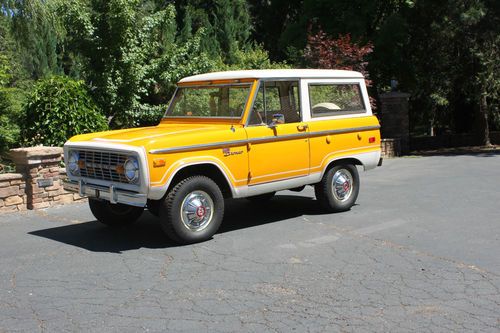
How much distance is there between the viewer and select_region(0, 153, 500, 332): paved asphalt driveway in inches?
183

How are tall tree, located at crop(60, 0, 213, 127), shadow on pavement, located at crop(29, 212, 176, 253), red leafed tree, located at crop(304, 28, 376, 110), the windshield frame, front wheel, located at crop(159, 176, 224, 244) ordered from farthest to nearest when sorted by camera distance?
red leafed tree, located at crop(304, 28, 376, 110), tall tree, located at crop(60, 0, 213, 127), the windshield frame, shadow on pavement, located at crop(29, 212, 176, 253), front wheel, located at crop(159, 176, 224, 244)

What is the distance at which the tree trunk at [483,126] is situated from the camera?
20000 millimetres

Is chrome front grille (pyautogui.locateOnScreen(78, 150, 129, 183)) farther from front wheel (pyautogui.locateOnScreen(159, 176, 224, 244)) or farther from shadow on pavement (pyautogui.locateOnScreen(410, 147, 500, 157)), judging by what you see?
shadow on pavement (pyautogui.locateOnScreen(410, 147, 500, 157))

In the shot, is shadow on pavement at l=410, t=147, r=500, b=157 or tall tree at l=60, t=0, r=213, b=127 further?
shadow on pavement at l=410, t=147, r=500, b=157

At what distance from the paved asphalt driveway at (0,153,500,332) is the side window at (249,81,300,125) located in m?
Answer: 1.45

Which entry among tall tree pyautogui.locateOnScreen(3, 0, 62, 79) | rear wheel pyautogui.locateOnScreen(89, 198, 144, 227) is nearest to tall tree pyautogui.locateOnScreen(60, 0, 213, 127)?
tall tree pyautogui.locateOnScreen(3, 0, 62, 79)

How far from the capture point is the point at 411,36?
20.2m

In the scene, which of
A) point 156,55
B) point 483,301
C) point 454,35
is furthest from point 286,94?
point 454,35

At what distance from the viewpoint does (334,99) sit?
28.8 ft

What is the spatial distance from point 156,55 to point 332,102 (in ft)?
23.0

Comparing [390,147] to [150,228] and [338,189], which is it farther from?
[150,228]

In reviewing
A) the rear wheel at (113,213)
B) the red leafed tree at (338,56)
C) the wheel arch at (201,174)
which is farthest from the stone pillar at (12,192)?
the red leafed tree at (338,56)

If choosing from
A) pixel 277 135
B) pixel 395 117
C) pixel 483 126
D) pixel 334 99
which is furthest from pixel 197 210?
pixel 483 126

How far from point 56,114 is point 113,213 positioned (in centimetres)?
365
